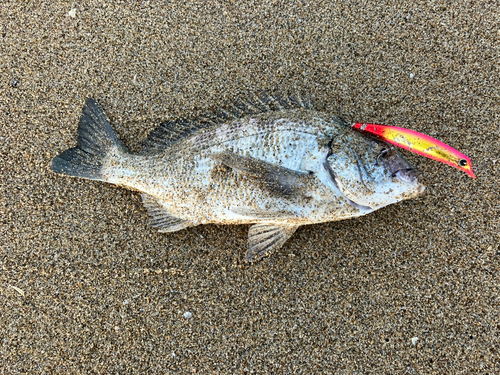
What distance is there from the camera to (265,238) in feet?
7.85

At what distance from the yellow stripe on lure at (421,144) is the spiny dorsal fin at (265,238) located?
0.84 metres

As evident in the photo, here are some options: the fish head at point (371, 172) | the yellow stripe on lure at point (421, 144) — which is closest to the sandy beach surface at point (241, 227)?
the yellow stripe on lure at point (421, 144)

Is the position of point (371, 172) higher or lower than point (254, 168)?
lower

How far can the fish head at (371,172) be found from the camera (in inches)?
82.0

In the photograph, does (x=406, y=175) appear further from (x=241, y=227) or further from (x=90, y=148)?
(x=90, y=148)

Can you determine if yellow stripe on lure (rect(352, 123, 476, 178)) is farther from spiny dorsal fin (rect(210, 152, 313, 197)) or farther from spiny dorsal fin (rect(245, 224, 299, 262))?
spiny dorsal fin (rect(245, 224, 299, 262))

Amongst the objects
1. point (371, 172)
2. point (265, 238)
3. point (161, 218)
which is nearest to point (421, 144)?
point (371, 172)

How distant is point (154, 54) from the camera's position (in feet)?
8.75

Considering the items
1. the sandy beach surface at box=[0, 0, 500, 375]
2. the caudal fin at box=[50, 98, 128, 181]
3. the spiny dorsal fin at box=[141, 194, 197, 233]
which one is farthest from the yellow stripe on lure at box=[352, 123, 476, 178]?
the caudal fin at box=[50, 98, 128, 181]

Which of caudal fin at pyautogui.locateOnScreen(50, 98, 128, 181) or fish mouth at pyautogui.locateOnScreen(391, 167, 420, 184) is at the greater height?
caudal fin at pyautogui.locateOnScreen(50, 98, 128, 181)

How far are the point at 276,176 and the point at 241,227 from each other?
1.97 ft

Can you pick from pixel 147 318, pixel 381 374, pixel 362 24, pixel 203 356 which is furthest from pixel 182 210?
pixel 362 24

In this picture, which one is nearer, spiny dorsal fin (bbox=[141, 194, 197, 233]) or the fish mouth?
the fish mouth

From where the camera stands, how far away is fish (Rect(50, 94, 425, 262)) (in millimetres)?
2125
